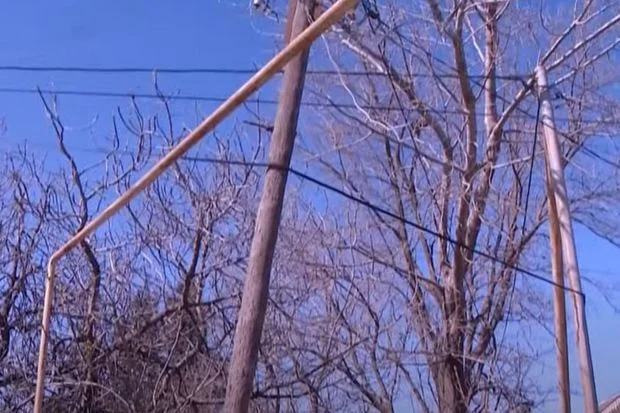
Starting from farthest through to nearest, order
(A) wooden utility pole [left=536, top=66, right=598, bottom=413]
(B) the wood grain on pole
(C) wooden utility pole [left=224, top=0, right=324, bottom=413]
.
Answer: (A) wooden utility pole [left=536, top=66, right=598, bottom=413]
(C) wooden utility pole [left=224, top=0, right=324, bottom=413]
(B) the wood grain on pole

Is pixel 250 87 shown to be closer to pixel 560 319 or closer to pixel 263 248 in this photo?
pixel 263 248

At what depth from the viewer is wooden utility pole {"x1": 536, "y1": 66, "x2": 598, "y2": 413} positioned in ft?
28.1

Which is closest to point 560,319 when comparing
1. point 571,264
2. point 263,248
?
point 571,264

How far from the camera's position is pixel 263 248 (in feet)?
23.1

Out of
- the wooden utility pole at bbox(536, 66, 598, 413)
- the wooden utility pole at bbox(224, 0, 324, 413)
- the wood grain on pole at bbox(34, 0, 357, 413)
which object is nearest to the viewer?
the wood grain on pole at bbox(34, 0, 357, 413)

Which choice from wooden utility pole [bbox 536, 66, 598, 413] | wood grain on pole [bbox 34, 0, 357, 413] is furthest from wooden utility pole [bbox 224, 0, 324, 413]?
wooden utility pole [bbox 536, 66, 598, 413]

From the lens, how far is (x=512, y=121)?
13.6m

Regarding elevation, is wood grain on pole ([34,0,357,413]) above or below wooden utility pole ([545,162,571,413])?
above

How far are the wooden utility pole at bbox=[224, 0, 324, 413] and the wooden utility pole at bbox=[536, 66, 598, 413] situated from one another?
2.92 meters

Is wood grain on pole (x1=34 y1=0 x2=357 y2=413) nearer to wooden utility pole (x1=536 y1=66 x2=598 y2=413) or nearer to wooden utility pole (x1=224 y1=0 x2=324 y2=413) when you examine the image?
wooden utility pole (x1=224 y1=0 x2=324 y2=413)

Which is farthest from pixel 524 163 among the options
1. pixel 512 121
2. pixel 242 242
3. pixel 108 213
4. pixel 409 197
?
pixel 108 213

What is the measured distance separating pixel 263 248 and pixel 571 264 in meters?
3.22

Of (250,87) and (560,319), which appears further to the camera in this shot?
(560,319)

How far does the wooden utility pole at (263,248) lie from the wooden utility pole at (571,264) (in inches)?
115
